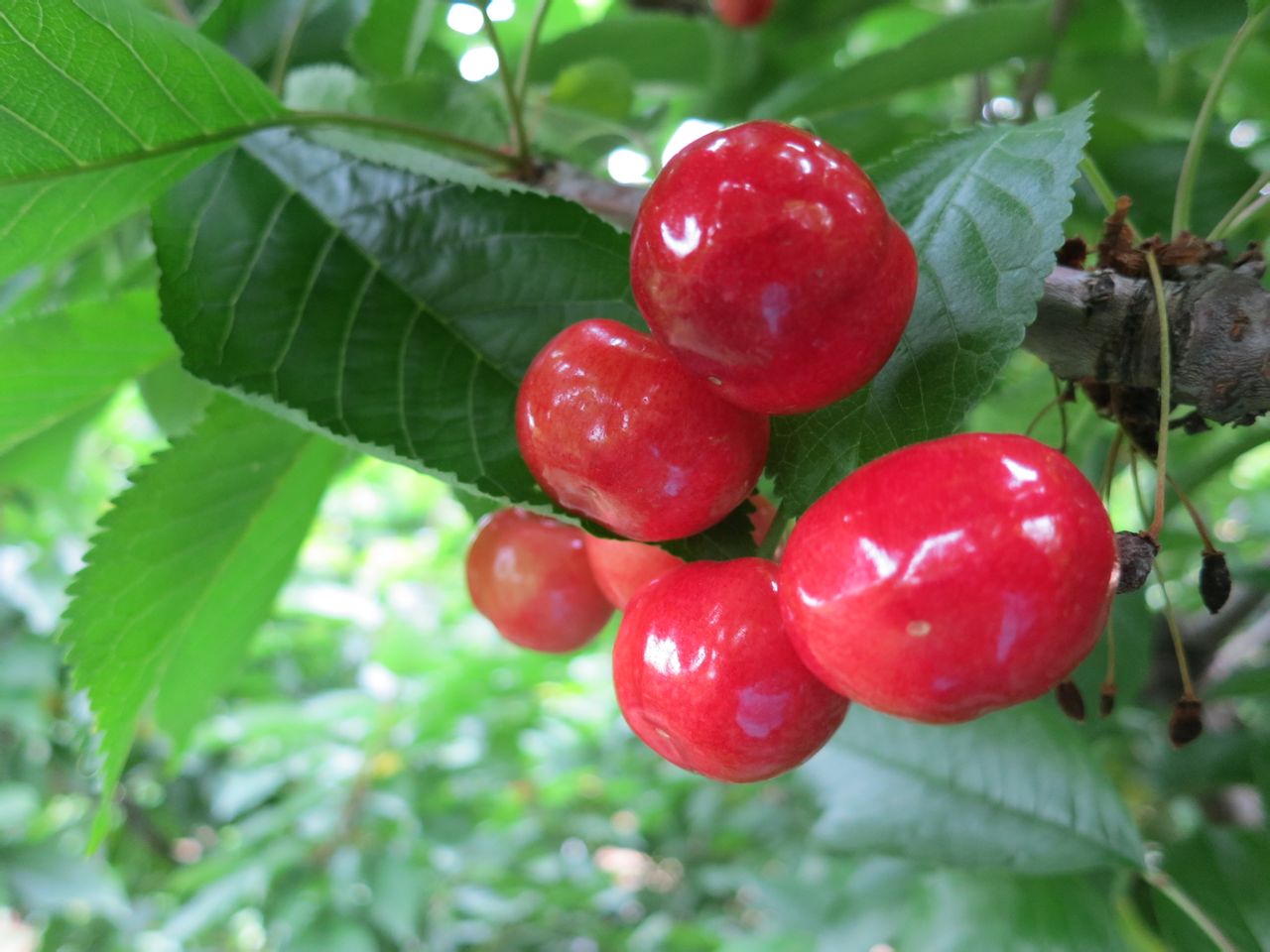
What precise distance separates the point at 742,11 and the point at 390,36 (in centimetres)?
78

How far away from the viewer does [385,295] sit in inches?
34.5

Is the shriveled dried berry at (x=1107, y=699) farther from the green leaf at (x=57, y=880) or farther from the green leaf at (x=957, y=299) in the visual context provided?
the green leaf at (x=57, y=880)

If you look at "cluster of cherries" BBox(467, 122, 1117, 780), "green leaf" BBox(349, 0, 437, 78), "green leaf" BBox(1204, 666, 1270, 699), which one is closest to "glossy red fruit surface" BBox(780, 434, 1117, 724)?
"cluster of cherries" BBox(467, 122, 1117, 780)

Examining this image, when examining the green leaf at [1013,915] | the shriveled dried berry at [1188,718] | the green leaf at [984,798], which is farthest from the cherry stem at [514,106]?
the green leaf at [1013,915]

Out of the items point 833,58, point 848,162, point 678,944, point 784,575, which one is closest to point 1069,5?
point 833,58

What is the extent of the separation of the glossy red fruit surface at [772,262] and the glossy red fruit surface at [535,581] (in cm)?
40

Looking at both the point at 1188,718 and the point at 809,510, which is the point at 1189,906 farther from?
the point at 809,510

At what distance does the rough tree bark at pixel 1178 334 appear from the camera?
0.66 metres

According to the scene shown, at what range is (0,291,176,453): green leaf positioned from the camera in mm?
1078

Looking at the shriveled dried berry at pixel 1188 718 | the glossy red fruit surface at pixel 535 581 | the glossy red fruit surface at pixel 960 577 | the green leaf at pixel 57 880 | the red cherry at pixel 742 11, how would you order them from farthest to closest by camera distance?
the green leaf at pixel 57 880 < the red cherry at pixel 742 11 < the glossy red fruit surface at pixel 535 581 < the shriveled dried berry at pixel 1188 718 < the glossy red fruit surface at pixel 960 577

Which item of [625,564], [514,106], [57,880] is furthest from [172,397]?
[57,880]

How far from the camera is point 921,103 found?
2459 millimetres

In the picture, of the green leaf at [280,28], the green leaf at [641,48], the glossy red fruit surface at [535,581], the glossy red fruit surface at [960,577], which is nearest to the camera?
the glossy red fruit surface at [960,577]

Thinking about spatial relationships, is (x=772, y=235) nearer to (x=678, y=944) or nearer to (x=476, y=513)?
(x=476, y=513)
